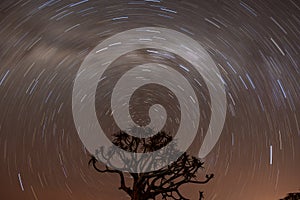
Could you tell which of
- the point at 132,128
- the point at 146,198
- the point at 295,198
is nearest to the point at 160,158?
the point at 146,198

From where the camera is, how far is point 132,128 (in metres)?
6.97

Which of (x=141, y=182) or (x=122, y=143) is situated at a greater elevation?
(x=122, y=143)

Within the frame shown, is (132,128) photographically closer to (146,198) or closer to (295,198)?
(146,198)

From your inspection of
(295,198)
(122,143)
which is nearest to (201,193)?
(122,143)

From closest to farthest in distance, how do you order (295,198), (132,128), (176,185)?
(176,185)
(132,128)
(295,198)

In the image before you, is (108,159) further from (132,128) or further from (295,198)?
(295,198)

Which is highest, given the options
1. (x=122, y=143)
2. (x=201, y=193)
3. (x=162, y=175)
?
(x=122, y=143)

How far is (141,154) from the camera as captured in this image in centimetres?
608

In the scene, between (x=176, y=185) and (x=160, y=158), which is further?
(x=160, y=158)

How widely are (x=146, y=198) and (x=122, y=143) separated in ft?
4.41

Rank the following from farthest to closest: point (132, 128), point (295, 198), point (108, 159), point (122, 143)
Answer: point (295, 198), point (132, 128), point (122, 143), point (108, 159)

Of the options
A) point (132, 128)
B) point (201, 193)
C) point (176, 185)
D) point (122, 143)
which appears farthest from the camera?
point (132, 128)

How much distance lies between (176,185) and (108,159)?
1.14 meters

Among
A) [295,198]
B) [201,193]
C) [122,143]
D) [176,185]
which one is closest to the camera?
[201,193]
